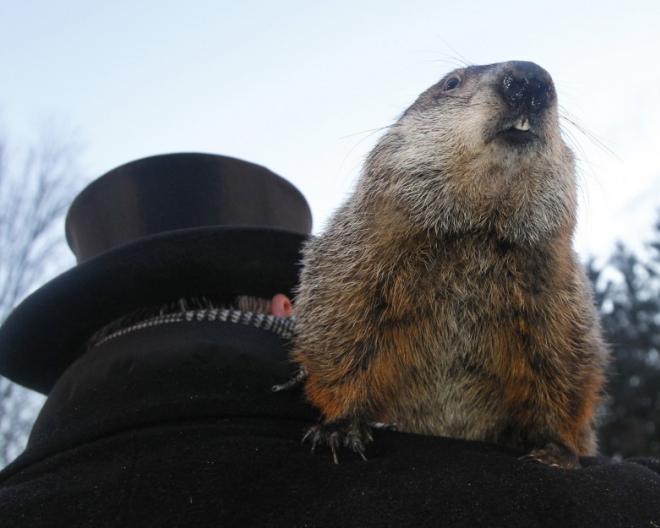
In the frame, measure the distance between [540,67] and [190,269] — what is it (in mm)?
1507

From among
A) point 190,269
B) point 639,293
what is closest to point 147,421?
point 190,269

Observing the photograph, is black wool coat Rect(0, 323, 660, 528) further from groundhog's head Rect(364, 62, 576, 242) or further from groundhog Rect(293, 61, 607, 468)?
groundhog's head Rect(364, 62, 576, 242)

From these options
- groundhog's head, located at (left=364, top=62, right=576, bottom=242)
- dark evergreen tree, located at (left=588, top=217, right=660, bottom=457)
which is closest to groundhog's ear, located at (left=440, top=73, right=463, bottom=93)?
groundhog's head, located at (left=364, top=62, right=576, bottom=242)

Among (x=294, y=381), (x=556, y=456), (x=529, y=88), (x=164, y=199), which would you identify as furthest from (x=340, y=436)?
(x=164, y=199)

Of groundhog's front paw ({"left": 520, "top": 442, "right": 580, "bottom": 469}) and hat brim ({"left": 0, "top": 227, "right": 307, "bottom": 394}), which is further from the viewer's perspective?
hat brim ({"left": 0, "top": 227, "right": 307, "bottom": 394})

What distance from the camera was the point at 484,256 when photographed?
2.31 meters

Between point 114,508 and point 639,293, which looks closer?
point 114,508

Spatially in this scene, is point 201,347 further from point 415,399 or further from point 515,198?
point 515,198

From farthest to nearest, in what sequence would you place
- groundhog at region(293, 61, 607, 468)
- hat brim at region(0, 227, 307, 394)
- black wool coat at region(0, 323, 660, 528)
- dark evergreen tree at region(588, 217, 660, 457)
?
dark evergreen tree at region(588, 217, 660, 457), hat brim at region(0, 227, 307, 394), groundhog at region(293, 61, 607, 468), black wool coat at region(0, 323, 660, 528)

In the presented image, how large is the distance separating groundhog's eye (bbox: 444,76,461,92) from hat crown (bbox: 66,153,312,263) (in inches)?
38.9

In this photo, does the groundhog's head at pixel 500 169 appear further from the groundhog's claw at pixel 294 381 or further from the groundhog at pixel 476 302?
the groundhog's claw at pixel 294 381

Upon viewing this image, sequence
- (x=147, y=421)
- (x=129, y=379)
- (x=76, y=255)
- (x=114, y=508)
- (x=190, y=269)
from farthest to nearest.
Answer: (x=76, y=255)
(x=190, y=269)
(x=129, y=379)
(x=147, y=421)
(x=114, y=508)

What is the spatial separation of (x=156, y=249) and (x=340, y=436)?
103 cm

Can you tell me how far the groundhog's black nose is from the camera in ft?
7.56
